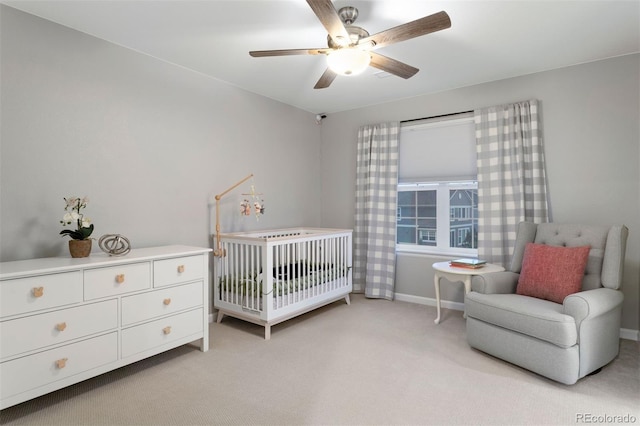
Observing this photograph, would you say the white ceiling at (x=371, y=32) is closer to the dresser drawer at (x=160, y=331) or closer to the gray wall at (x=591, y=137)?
the gray wall at (x=591, y=137)

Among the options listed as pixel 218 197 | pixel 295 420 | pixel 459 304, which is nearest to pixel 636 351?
pixel 459 304

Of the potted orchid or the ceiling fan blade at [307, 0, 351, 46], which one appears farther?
the potted orchid

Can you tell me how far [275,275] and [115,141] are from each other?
5.53ft

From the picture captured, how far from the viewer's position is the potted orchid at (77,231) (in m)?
2.26

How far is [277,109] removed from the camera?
4.11 m

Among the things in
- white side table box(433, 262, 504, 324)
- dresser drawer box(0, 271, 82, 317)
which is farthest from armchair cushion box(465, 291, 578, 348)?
dresser drawer box(0, 271, 82, 317)

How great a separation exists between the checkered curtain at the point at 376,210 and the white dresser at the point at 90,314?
215 cm

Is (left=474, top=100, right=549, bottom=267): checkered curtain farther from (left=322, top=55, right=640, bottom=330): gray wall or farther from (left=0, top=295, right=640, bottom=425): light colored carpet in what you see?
(left=0, top=295, right=640, bottom=425): light colored carpet

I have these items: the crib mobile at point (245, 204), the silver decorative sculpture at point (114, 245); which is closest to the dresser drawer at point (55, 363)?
→ the silver decorative sculpture at point (114, 245)

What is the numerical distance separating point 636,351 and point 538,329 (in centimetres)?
115

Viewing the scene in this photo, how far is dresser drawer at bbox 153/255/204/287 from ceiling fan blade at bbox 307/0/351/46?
1.80 m

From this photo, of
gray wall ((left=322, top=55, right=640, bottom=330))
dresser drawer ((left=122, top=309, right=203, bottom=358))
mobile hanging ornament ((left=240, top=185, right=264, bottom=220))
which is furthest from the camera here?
mobile hanging ornament ((left=240, top=185, right=264, bottom=220))

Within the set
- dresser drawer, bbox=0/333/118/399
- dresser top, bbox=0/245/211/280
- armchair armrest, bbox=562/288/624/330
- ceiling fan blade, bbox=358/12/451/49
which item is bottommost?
dresser drawer, bbox=0/333/118/399

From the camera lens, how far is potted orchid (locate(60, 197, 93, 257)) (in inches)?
89.0
